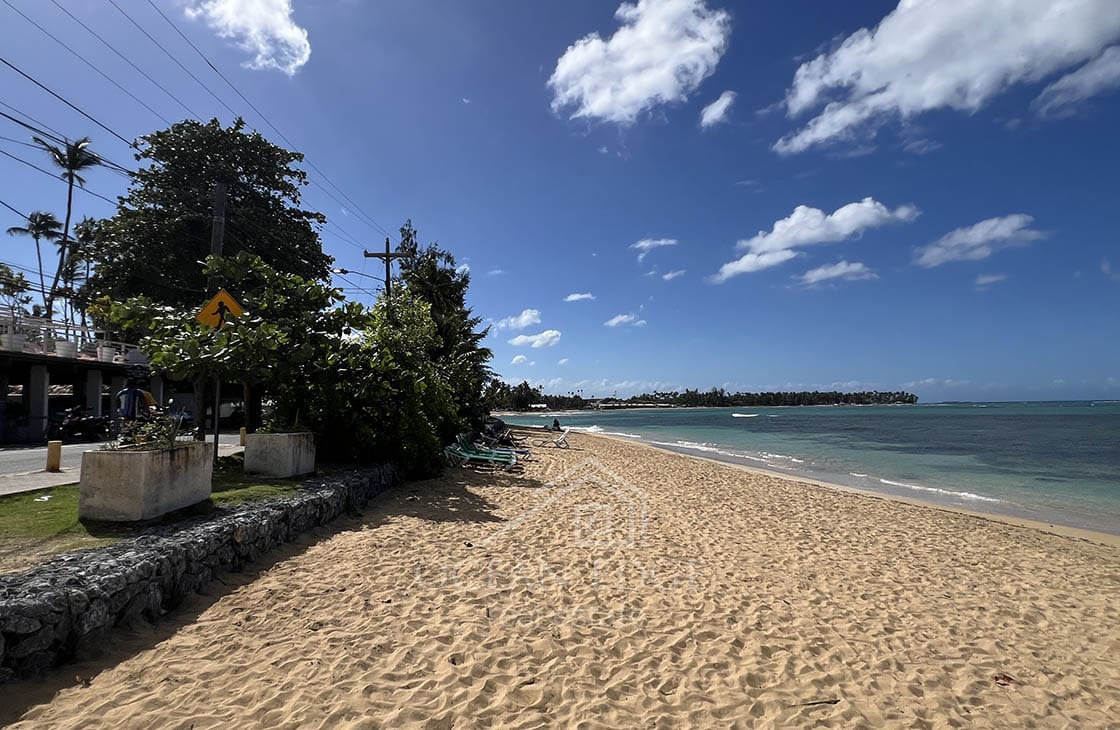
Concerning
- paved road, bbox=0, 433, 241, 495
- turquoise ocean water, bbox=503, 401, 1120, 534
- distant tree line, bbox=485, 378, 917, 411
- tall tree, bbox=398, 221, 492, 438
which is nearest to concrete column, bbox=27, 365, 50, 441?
paved road, bbox=0, 433, 241, 495

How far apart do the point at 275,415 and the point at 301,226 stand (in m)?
21.2

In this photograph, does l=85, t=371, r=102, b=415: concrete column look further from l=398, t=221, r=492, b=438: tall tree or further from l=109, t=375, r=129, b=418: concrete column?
l=398, t=221, r=492, b=438: tall tree

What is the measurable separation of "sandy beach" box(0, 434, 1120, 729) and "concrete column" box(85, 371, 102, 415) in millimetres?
17563

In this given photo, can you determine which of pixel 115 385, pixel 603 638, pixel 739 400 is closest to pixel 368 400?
pixel 603 638

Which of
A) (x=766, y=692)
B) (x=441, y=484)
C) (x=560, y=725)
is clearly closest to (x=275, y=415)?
(x=441, y=484)

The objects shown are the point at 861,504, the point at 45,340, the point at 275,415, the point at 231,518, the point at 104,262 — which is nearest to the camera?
the point at 231,518

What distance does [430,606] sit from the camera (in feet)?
15.1

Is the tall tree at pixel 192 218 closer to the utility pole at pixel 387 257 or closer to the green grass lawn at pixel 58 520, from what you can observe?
the utility pole at pixel 387 257

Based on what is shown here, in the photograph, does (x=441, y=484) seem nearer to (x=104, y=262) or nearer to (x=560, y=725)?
(x=560, y=725)

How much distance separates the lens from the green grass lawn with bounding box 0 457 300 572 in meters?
4.11

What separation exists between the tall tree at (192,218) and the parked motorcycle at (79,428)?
25.5ft

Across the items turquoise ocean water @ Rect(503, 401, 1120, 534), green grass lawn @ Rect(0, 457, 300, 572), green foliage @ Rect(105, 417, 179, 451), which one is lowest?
turquoise ocean water @ Rect(503, 401, 1120, 534)

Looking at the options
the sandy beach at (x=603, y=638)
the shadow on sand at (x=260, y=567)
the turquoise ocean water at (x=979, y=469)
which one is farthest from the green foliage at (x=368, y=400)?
the turquoise ocean water at (x=979, y=469)

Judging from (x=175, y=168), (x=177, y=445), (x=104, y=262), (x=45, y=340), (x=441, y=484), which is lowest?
(x=441, y=484)
